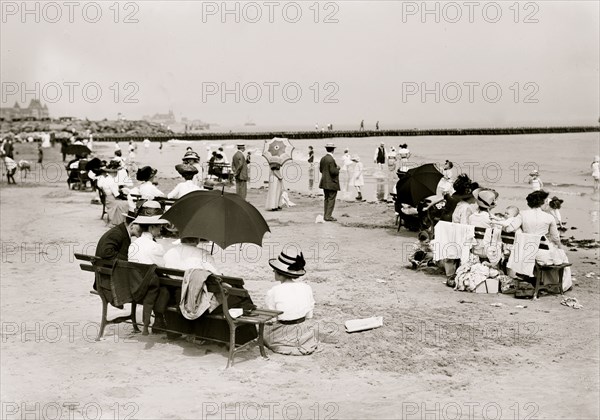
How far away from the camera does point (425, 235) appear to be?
447 inches

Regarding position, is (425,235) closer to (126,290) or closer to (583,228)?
(126,290)

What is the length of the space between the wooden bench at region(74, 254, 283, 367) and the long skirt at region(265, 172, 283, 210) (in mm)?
10595


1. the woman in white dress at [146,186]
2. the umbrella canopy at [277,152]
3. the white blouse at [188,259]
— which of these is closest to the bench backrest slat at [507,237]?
the white blouse at [188,259]

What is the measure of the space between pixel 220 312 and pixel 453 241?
16.3 ft

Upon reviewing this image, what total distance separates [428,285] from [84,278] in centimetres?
547

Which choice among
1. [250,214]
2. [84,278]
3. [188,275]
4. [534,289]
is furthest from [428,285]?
[84,278]

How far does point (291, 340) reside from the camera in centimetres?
701

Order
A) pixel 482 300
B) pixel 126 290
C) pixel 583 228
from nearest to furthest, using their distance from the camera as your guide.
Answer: pixel 126 290 < pixel 482 300 < pixel 583 228

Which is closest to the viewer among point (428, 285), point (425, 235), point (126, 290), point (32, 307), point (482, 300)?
point (126, 290)

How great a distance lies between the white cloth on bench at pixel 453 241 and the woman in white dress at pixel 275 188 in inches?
300

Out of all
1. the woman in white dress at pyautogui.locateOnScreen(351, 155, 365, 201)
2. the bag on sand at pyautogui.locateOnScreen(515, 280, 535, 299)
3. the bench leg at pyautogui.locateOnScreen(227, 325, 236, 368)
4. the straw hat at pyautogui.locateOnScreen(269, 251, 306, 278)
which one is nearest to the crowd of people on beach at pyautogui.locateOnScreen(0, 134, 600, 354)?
the straw hat at pyautogui.locateOnScreen(269, 251, 306, 278)

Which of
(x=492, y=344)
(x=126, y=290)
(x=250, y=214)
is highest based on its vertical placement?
(x=250, y=214)

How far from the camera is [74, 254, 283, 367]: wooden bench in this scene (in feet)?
21.6

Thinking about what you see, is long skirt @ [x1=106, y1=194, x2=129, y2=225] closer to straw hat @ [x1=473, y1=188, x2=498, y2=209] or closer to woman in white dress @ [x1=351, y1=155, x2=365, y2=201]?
straw hat @ [x1=473, y1=188, x2=498, y2=209]
